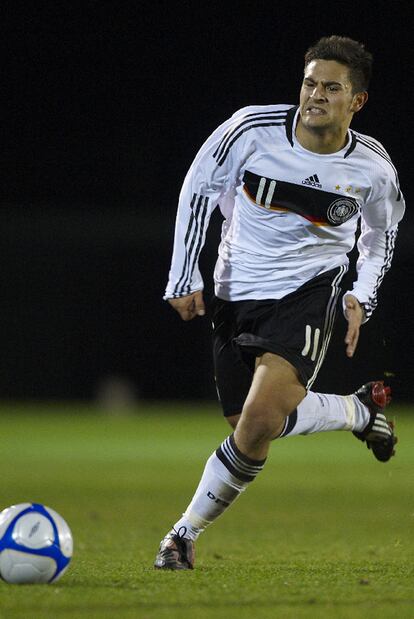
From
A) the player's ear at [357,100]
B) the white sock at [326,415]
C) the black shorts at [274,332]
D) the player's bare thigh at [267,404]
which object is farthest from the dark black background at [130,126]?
the player's bare thigh at [267,404]

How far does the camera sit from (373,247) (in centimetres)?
574

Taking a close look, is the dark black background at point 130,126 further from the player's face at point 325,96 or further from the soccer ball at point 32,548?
the soccer ball at point 32,548

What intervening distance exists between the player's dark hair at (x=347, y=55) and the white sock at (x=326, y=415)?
5.05 feet

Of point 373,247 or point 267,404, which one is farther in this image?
point 373,247

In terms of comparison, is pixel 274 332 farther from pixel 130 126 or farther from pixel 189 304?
pixel 130 126

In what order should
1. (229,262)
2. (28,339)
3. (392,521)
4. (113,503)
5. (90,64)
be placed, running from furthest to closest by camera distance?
(90,64), (28,339), (113,503), (392,521), (229,262)

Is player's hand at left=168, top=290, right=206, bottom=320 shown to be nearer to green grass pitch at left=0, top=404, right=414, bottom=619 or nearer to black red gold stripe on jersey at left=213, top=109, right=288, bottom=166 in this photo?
black red gold stripe on jersey at left=213, top=109, right=288, bottom=166

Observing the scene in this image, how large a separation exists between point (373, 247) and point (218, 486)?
148 centimetres

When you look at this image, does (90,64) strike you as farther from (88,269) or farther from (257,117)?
(257,117)

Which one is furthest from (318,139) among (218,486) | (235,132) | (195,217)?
(218,486)

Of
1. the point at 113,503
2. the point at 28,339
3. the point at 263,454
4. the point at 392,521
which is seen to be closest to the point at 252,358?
the point at 263,454

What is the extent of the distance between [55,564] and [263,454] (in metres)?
1.21

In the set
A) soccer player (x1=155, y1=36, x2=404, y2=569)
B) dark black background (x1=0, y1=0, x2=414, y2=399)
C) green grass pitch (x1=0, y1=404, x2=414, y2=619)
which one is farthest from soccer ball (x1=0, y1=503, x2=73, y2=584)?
dark black background (x1=0, y1=0, x2=414, y2=399)

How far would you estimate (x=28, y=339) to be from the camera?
20.2 meters
